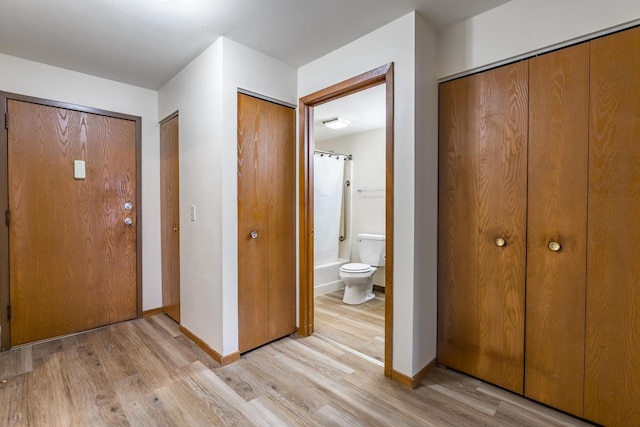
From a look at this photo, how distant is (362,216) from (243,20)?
2841 mm

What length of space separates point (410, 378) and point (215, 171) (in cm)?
185

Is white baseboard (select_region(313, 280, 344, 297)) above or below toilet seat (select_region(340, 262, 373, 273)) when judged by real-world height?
below

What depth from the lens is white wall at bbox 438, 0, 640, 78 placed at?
1.46 meters

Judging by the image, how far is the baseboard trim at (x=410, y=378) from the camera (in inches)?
72.7

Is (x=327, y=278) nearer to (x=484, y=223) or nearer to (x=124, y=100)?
(x=484, y=223)

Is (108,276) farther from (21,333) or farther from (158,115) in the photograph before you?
(158,115)

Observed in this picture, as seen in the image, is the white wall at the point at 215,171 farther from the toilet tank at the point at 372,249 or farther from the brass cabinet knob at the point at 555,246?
the toilet tank at the point at 372,249

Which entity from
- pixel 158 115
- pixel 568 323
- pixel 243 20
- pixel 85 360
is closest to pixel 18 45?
pixel 158 115

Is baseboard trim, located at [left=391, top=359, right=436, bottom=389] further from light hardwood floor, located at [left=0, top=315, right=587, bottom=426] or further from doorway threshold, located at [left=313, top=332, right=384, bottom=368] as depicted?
doorway threshold, located at [left=313, top=332, right=384, bottom=368]

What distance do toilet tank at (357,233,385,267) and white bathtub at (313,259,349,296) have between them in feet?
1.27

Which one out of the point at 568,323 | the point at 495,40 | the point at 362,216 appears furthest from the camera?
the point at 362,216

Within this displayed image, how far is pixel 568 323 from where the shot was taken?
5.25ft

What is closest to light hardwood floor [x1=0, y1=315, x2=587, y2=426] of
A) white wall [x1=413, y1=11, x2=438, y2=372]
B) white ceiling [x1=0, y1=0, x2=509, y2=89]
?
white wall [x1=413, y1=11, x2=438, y2=372]

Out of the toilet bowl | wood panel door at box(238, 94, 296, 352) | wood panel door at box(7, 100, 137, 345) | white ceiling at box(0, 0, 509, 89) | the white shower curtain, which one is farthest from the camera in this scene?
the white shower curtain
